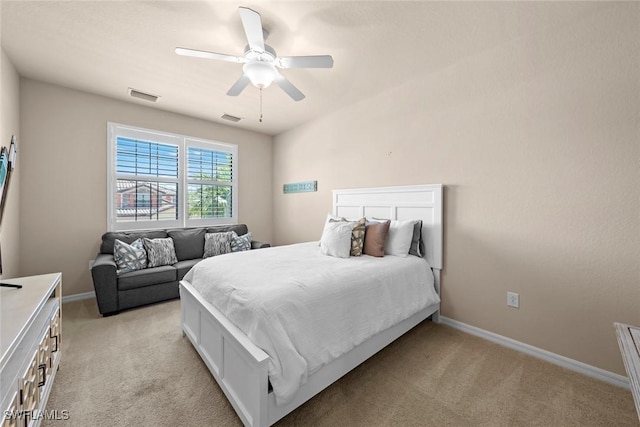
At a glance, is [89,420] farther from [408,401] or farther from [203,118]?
[203,118]

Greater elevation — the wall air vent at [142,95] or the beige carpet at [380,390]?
the wall air vent at [142,95]

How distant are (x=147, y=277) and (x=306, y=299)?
2444 mm

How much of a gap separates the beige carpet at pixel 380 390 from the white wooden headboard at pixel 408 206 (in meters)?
0.94

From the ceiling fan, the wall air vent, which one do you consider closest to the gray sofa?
the wall air vent

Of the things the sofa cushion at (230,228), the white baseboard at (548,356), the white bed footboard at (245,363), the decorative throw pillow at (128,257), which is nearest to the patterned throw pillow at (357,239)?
the white bed footboard at (245,363)

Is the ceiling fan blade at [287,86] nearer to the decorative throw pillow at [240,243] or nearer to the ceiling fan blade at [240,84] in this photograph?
the ceiling fan blade at [240,84]

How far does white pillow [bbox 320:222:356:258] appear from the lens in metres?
2.53

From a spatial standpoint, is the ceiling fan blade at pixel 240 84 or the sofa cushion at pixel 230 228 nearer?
the ceiling fan blade at pixel 240 84

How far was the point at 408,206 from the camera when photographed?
2.89 m

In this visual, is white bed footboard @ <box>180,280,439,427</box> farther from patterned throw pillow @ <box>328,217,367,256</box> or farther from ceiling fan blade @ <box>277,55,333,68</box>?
ceiling fan blade @ <box>277,55,333,68</box>

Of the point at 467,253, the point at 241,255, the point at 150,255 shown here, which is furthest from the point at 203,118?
the point at 467,253

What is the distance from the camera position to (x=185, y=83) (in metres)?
2.99

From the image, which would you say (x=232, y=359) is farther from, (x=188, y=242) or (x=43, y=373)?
(x=188, y=242)

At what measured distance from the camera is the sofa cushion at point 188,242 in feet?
12.1
